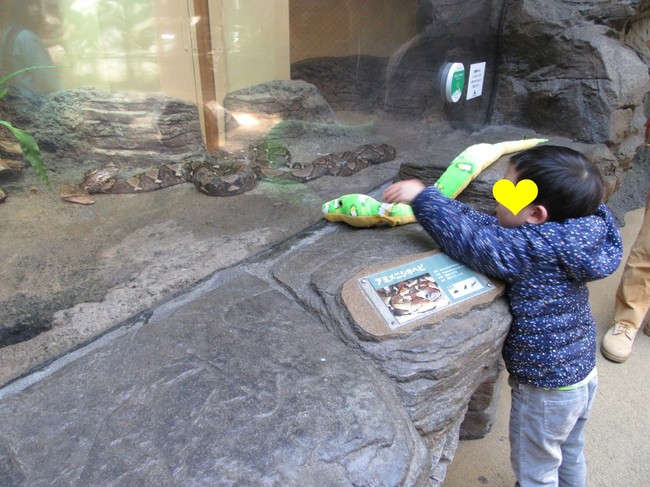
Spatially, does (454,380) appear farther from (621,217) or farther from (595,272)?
(621,217)

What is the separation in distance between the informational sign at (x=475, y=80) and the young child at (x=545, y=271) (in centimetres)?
236

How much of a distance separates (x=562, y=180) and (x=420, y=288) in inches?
20.7

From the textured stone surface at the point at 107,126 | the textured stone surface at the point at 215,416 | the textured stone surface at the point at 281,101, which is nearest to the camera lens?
the textured stone surface at the point at 215,416

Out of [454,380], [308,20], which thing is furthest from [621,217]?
[454,380]

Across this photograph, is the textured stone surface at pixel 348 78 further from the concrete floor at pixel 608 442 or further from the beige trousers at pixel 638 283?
the concrete floor at pixel 608 442

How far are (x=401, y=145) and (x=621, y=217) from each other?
6.97ft

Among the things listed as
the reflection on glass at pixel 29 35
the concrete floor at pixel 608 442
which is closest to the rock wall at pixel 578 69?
the concrete floor at pixel 608 442

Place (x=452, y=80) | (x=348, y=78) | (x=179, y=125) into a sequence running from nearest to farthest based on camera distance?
(x=179, y=125) < (x=348, y=78) < (x=452, y=80)

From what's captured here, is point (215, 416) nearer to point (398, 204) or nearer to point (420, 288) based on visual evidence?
point (420, 288)

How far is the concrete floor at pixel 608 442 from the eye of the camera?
1.97 meters

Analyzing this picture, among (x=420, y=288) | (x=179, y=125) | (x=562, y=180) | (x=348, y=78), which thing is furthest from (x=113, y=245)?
(x=348, y=78)

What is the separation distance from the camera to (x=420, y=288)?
5.05 feet
